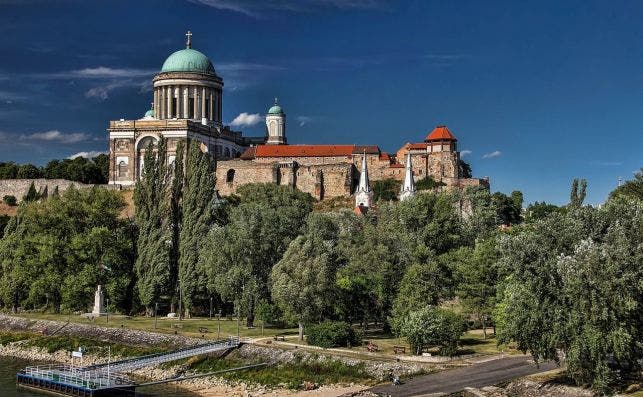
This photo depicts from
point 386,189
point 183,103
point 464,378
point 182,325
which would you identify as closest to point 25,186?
point 183,103

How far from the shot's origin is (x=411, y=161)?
11144 cm

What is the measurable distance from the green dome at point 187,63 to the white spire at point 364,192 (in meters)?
28.3

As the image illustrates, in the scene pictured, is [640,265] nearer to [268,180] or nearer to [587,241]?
[587,241]

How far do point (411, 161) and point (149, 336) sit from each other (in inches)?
2347

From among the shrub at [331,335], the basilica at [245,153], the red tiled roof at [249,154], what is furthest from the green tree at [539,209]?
the shrub at [331,335]

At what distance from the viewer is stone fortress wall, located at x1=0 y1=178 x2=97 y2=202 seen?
117m

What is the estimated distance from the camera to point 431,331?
47.8m

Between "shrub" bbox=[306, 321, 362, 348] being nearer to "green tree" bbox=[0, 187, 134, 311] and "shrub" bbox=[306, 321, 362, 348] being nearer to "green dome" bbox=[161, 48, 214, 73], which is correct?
"green tree" bbox=[0, 187, 134, 311]

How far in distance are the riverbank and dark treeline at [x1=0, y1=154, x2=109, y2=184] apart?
63.4 m

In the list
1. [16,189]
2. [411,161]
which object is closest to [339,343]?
[411,161]

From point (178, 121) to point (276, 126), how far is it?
25.1 m

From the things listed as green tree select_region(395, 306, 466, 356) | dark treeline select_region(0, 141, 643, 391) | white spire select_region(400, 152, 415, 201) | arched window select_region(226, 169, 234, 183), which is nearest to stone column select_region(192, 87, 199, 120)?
arched window select_region(226, 169, 234, 183)

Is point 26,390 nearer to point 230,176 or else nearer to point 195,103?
point 230,176

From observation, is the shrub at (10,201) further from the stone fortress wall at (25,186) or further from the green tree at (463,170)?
the green tree at (463,170)
